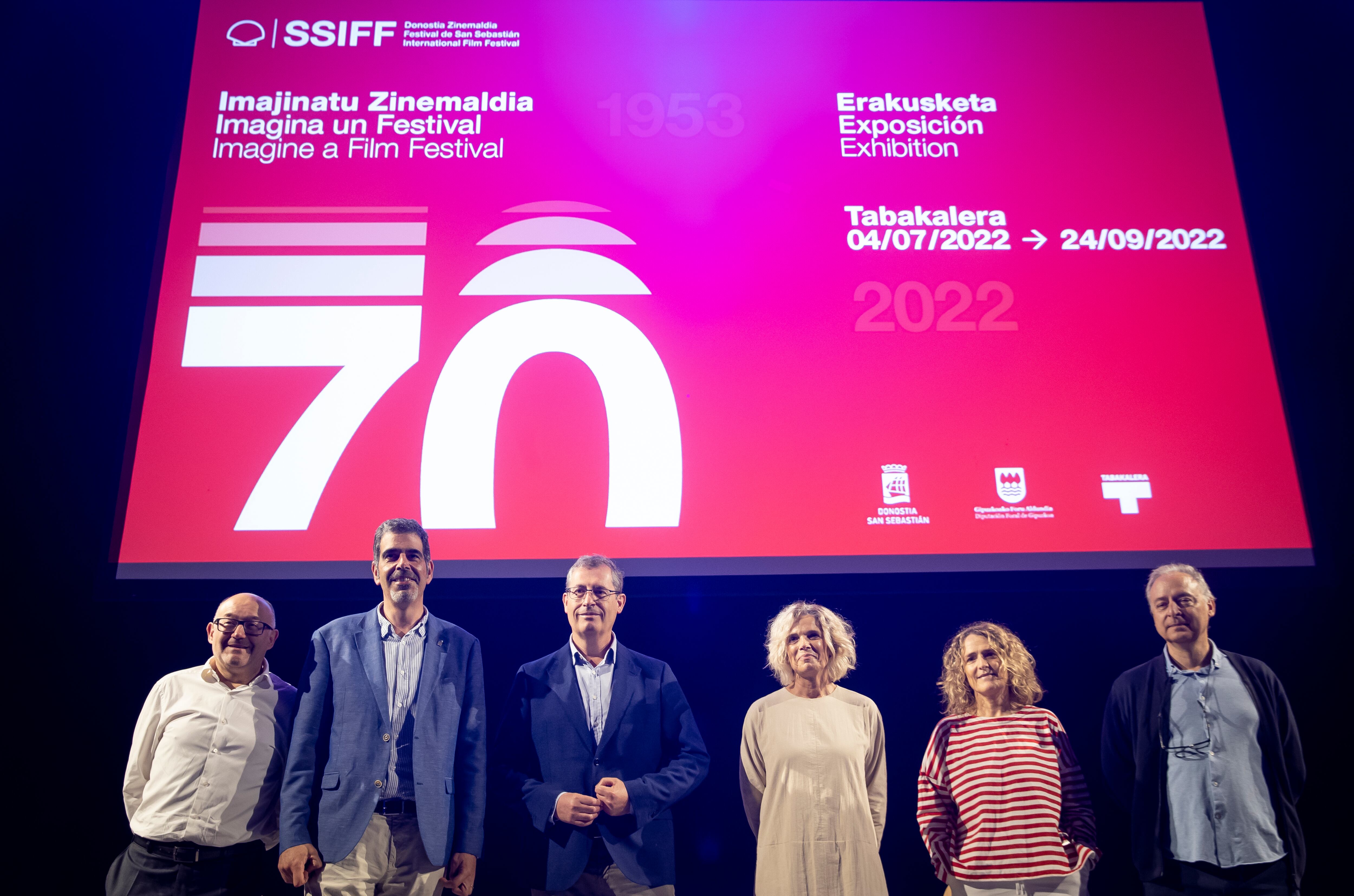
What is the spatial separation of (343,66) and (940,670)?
3.29m

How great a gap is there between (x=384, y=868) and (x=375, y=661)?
547 mm

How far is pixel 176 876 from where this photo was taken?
226 cm

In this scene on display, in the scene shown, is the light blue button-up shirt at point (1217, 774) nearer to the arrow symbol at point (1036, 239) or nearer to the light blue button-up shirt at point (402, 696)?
the arrow symbol at point (1036, 239)

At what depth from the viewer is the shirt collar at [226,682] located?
7.99ft

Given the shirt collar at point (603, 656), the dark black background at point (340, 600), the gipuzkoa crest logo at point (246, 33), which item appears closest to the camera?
the shirt collar at point (603, 656)

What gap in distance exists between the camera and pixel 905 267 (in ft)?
10.5

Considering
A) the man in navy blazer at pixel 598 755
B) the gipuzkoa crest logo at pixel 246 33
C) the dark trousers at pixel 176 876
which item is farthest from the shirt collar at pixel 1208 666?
the gipuzkoa crest logo at pixel 246 33

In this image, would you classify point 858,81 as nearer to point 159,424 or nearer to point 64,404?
point 159,424

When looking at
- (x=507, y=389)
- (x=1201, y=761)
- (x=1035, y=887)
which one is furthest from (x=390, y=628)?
(x=1201, y=761)

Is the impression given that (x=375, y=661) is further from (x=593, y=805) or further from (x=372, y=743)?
(x=593, y=805)

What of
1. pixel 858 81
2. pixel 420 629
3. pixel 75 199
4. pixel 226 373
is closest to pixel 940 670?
pixel 420 629

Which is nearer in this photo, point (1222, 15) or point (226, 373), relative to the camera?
point (226, 373)

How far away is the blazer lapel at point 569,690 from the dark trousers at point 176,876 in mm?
957

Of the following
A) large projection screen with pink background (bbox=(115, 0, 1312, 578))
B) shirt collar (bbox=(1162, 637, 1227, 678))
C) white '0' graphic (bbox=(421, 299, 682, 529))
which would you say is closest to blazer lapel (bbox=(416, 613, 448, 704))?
large projection screen with pink background (bbox=(115, 0, 1312, 578))
